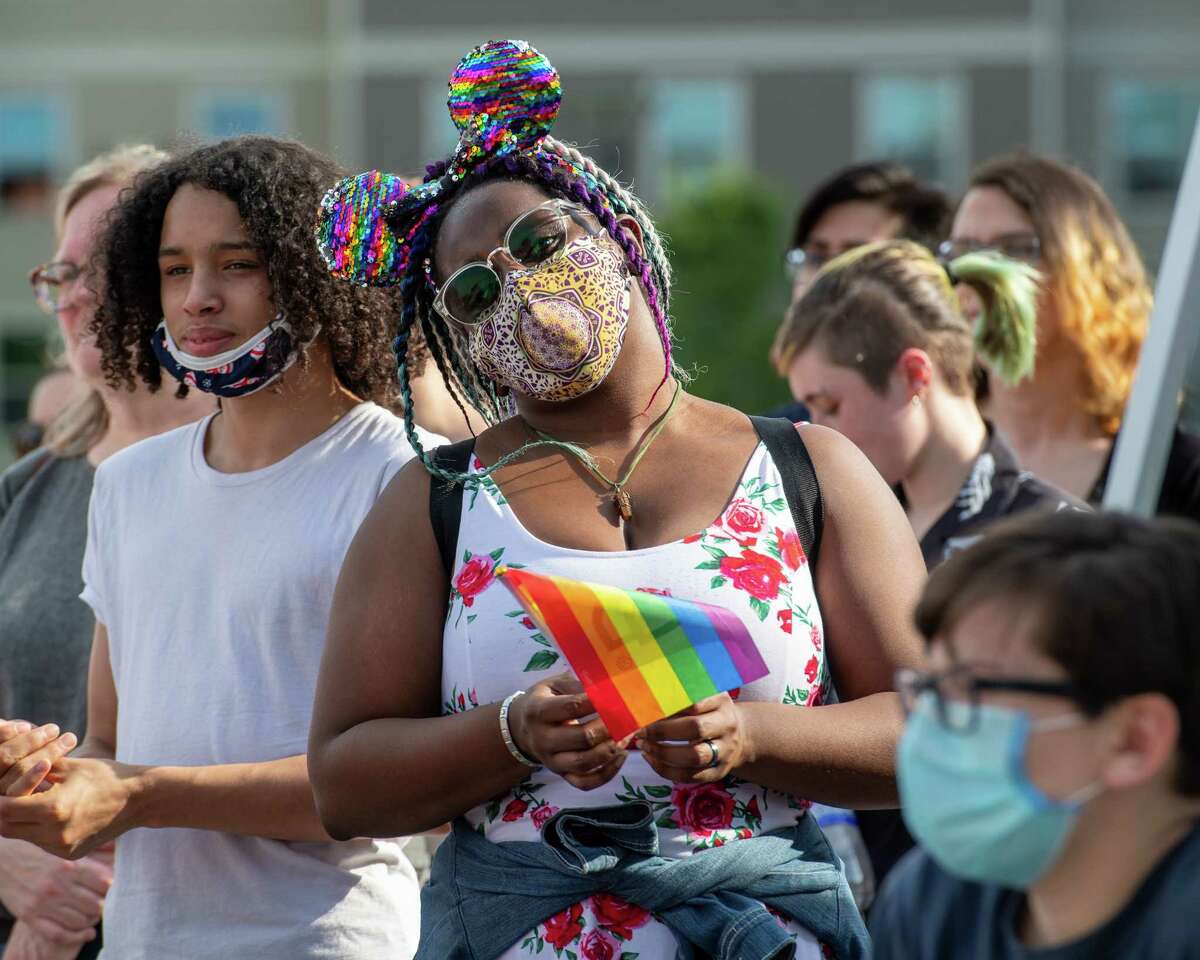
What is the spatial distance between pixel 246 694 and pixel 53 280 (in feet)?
5.11

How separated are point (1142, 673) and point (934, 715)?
21 centimetres

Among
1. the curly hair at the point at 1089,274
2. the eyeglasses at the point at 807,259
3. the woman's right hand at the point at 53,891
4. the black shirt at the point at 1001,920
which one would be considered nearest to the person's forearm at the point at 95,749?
the woman's right hand at the point at 53,891

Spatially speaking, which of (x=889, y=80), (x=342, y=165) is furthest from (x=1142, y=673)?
(x=889, y=80)

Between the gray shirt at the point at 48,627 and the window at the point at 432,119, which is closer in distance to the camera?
the gray shirt at the point at 48,627

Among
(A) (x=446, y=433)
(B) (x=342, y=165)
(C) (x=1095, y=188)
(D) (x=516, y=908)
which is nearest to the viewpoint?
(D) (x=516, y=908)

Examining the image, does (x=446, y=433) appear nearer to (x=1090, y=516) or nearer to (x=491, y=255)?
(x=491, y=255)

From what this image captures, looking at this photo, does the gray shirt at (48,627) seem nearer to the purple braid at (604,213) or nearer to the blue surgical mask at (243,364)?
the blue surgical mask at (243,364)

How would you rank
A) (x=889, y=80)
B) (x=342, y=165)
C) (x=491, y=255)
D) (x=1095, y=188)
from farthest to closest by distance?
1. (x=889, y=80)
2. (x=1095, y=188)
3. (x=342, y=165)
4. (x=491, y=255)

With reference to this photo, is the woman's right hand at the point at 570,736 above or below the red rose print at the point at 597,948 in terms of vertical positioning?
above

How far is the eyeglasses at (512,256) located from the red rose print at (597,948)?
0.86 metres

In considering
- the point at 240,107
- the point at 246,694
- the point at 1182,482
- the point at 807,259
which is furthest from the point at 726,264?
the point at 246,694

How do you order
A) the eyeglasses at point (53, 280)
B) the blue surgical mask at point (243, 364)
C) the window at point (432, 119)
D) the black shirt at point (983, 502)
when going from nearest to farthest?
the blue surgical mask at point (243, 364) → the black shirt at point (983, 502) → the eyeglasses at point (53, 280) → the window at point (432, 119)

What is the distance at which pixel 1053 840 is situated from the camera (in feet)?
5.81

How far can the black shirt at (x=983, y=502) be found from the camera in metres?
3.94
